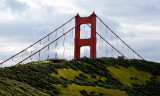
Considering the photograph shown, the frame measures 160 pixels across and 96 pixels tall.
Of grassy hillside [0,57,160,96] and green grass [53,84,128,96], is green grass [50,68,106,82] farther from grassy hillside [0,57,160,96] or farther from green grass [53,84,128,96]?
green grass [53,84,128,96]

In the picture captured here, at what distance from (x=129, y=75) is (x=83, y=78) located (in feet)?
38.9

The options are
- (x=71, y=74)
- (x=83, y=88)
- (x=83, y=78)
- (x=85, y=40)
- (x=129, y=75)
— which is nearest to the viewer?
(x=83, y=88)

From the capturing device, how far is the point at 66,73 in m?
39.4

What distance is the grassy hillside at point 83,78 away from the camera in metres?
30.1

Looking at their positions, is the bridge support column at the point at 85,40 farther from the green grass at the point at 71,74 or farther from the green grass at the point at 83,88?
the green grass at the point at 83,88

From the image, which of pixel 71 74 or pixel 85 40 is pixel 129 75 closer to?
pixel 85 40

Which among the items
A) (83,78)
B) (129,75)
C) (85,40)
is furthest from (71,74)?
(85,40)

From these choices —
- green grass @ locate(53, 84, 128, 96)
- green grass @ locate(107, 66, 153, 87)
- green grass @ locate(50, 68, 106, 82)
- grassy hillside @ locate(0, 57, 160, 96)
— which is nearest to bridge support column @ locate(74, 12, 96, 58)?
grassy hillside @ locate(0, 57, 160, 96)

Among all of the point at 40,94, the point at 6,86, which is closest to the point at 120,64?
the point at 40,94

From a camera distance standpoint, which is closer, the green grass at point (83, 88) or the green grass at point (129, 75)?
the green grass at point (83, 88)

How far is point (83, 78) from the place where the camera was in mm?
40156

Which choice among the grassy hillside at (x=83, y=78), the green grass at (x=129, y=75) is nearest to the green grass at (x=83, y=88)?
the grassy hillside at (x=83, y=78)

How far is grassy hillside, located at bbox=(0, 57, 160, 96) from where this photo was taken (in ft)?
98.9

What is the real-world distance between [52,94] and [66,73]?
9246 millimetres
